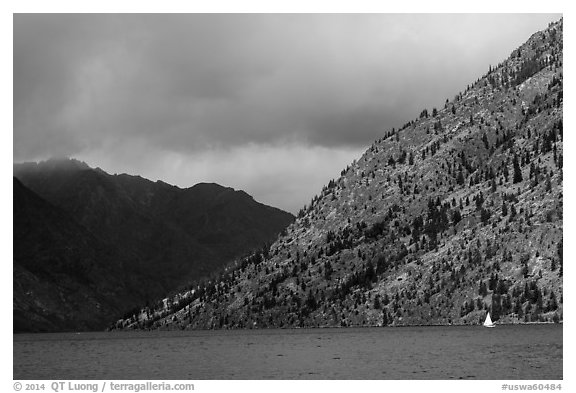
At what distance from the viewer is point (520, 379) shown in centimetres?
9844

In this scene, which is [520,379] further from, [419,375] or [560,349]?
[560,349]
